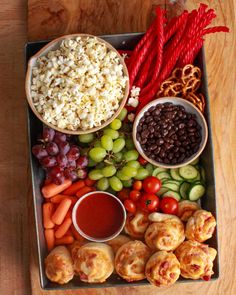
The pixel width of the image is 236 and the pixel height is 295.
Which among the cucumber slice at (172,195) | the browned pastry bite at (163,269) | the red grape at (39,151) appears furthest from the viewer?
the cucumber slice at (172,195)

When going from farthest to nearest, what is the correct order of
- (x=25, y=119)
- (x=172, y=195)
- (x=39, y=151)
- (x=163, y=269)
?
(x=25, y=119), (x=172, y=195), (x=39, y=151), (x=163, y=269)

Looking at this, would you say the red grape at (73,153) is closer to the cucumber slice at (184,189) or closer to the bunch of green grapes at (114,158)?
Answer: the bunch of green grapes at (114,158)

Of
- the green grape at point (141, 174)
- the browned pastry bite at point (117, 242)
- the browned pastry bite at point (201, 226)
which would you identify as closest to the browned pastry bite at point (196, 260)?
the browned pastry bite at point (201, 226)

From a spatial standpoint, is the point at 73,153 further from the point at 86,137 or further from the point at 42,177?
the point at 42,177

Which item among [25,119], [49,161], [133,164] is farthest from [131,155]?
[25,119]

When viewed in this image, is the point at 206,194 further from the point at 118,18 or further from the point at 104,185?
the point at 118,18

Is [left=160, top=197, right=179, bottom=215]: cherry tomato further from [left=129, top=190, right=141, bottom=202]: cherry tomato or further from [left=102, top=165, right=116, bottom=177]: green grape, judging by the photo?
[left=102, top=165, right=116, bottom=177]: green grape
